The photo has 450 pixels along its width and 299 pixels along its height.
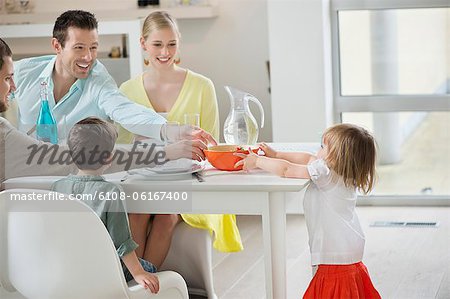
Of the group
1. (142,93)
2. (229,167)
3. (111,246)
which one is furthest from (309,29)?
(111,246)

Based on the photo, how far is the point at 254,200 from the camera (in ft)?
9.50

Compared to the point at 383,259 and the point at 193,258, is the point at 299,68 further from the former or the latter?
the point at 193,258

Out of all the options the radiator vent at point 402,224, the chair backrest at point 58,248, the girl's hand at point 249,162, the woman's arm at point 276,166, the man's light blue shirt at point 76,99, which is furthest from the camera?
the radiator vent at point 402,224

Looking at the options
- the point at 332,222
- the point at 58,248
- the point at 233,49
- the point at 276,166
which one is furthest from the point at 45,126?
the point at 233,49

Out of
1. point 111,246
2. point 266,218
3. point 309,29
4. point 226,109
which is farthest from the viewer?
point 226,109

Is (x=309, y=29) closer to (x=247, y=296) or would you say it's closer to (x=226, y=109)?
(x=226, y=109)

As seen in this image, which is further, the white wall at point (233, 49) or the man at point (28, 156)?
the white wall at point (233, 49)

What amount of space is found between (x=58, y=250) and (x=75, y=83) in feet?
3.72

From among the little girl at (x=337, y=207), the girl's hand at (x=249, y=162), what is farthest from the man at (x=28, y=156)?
the little girl at (x=337, y=207)

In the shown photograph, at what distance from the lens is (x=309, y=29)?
516cm

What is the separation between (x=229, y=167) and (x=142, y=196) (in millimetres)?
323

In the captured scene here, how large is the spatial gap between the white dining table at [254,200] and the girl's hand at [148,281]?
25 cm

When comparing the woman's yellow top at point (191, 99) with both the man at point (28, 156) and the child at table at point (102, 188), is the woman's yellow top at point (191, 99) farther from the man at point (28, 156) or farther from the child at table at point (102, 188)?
the child at table at point (102, 188)

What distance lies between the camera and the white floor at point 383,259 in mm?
3881
